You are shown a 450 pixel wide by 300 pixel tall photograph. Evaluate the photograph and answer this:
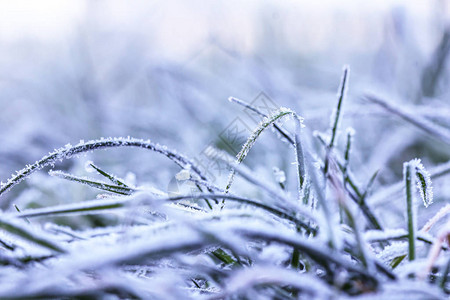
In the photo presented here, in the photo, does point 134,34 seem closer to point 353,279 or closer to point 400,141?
point 400,141

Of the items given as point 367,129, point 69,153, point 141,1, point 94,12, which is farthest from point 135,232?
point 141,1

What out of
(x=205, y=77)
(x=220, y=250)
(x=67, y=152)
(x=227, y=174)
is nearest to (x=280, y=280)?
(x=220, y=250)

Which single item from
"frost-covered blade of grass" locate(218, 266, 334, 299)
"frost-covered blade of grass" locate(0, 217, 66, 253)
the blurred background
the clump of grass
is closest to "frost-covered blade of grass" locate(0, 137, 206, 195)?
the clump of grass

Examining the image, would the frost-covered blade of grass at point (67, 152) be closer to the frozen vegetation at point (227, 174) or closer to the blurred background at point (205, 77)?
the frozen vegetation at point (227, 174)

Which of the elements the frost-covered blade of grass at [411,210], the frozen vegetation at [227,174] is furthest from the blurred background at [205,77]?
the frost-covered blade of grass at [411,210]

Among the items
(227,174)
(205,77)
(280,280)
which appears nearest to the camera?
(280,280)

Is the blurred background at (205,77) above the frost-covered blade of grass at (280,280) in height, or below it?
above

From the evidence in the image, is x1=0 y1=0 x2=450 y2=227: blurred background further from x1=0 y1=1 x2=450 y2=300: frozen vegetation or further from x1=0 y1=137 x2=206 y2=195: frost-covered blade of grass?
x1=0 y1=137 x2=206 y2=195: frost-covered blade of grass

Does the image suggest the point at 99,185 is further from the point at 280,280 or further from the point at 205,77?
the point at 205,77

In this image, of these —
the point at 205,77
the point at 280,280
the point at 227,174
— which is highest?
the point at 205,77
